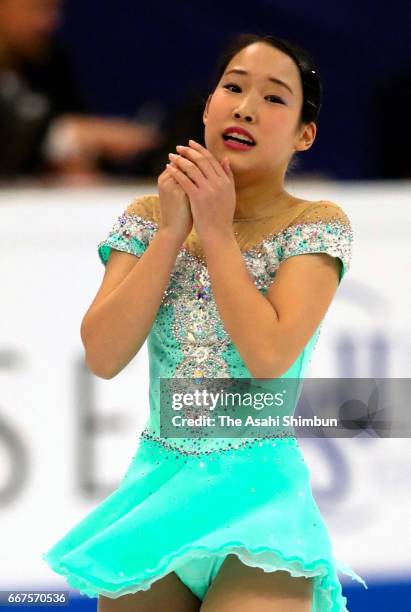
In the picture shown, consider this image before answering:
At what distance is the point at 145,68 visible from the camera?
5156mm

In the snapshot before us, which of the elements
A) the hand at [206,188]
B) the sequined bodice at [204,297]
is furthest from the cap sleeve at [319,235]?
the hand at [206,188]

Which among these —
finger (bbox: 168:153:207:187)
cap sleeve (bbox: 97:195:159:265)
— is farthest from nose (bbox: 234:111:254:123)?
cap sleeve (bbox: 97:195:159:265)

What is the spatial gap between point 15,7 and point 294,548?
293cm

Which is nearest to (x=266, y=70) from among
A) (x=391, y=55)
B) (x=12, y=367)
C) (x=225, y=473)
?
(x=225, y=473)

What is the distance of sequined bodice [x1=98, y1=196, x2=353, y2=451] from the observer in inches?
71.9

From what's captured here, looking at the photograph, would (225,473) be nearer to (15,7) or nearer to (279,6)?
(15,7)

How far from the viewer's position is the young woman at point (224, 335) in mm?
1721

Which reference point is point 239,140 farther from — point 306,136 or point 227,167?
point 306,136

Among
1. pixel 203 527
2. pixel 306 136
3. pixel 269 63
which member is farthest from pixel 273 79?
pixel 203 527

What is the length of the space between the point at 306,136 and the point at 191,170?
0.87ft

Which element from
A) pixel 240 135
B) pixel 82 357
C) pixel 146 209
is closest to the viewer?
pixel 240 135

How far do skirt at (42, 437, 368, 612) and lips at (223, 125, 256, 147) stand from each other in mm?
464

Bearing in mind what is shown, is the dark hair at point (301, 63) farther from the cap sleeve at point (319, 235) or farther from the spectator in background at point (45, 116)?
the spectator in background at point (45, 116)

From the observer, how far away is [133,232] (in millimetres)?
1900
